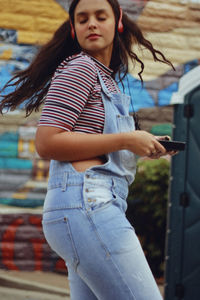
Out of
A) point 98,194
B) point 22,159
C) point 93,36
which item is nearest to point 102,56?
point 93,36

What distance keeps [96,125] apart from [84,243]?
390 mm

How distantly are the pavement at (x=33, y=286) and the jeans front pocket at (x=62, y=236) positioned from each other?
3395 millimetres

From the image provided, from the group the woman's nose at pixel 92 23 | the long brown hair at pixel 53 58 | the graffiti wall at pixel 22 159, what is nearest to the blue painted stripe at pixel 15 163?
the graffiti wall at pixel 22 159

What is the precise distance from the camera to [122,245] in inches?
62.4

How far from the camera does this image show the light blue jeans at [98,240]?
1572 millimetres

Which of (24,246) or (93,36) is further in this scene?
(24,246)

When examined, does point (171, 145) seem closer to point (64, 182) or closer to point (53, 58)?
point (64, 182)

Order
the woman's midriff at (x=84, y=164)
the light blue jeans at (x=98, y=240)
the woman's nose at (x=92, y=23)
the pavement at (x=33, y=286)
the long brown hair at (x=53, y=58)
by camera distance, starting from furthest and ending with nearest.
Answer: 1. the pavement at (x=33, y=286)
2. the long brown hair at (x=53, y=58)
3. the woman's nose at (x=92, y=23)
4. the woman's midriff at (x=84, y=164)
5. the light blue jeans at (x=98, y=240)

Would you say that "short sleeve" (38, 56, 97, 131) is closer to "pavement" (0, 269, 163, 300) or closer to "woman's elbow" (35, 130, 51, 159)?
"woman's elbow" (35, 130, 51, 159)

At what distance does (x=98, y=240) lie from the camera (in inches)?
61.9

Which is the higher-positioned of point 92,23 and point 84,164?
point 92,23

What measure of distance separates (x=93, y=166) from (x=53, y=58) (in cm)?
51

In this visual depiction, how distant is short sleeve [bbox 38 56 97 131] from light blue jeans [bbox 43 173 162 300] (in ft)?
0.59

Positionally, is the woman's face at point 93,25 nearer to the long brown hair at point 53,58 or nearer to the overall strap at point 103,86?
the long brown hair at point 53,58
